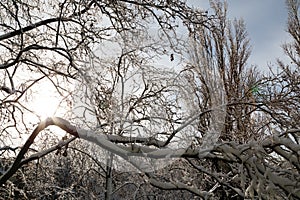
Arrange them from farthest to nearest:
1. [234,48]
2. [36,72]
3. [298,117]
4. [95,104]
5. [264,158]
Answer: [234,48]
[36,72]
[298,117]
[95,104]
[264,158]

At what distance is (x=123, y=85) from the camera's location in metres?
3.66

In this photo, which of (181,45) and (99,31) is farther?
(99,31)

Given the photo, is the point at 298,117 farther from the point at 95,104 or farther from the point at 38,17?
the point at 38,17

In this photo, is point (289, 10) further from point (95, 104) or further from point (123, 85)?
point (95, 104)

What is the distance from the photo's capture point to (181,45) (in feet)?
10.4

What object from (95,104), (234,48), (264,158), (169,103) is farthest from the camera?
(234,48)

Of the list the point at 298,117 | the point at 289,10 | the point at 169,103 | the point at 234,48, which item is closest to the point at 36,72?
the point at 169,103

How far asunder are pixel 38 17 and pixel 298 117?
251cm

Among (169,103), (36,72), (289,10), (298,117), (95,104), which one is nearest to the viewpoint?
(95,104)

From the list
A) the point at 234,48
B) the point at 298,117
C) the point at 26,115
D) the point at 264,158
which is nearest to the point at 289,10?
the point at 234,48

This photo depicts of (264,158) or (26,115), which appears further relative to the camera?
(26,115)

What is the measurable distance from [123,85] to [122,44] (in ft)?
1.65

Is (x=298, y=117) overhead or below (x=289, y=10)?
below

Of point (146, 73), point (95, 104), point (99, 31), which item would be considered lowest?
point (95, 104)
